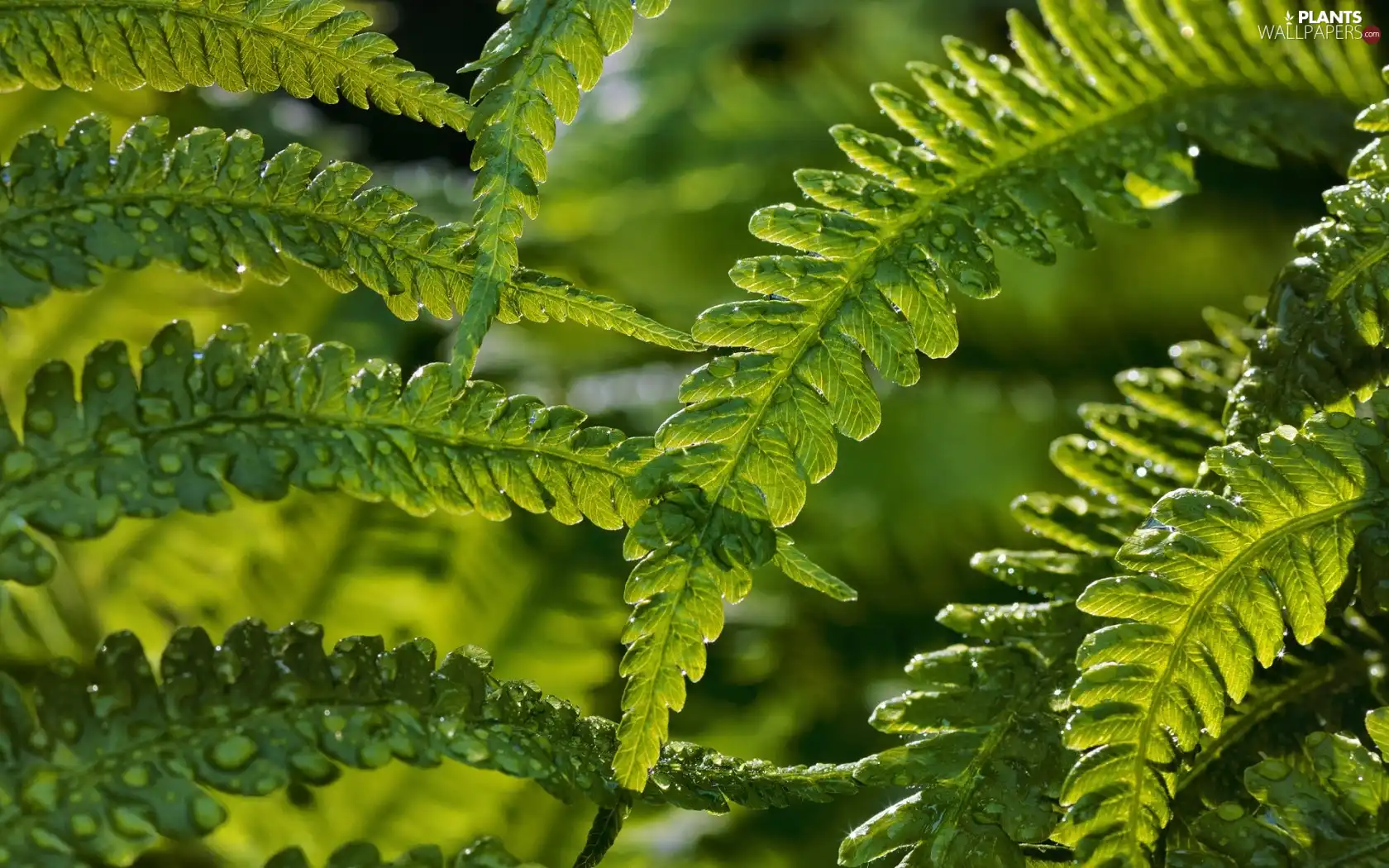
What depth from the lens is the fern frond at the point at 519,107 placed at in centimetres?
63

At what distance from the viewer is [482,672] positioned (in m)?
0.62

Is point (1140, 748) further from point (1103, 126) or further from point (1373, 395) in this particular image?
point (1103, 126)

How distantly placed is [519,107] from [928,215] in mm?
294

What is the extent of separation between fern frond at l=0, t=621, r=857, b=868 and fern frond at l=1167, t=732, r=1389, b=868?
19 cm

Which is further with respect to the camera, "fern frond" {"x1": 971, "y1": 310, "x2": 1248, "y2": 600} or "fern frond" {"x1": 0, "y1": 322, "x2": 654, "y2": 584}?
"fern frond" {"x1": 971, "y1": 310, "x2": 1248, "y2": 600}

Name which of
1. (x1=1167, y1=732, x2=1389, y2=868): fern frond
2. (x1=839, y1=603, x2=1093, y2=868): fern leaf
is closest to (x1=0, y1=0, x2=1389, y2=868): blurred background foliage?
(x1=839, y1=603, x2=1093, y2=868): fern leaf

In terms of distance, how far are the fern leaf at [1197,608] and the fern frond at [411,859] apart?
0.92ft

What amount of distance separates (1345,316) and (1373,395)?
0.21 feet

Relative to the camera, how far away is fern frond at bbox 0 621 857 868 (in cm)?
53

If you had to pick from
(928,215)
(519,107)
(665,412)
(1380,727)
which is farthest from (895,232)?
(665,412)

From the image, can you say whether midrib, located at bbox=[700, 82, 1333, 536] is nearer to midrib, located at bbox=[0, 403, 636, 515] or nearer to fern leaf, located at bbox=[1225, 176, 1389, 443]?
midrib, located at bbox=[0, 403, 636, 515]

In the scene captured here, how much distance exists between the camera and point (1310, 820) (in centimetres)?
56

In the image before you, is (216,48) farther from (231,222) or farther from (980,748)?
(980,748)

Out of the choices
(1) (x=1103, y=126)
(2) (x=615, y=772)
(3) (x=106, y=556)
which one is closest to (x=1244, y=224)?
(1) (x=1103, y=126)
